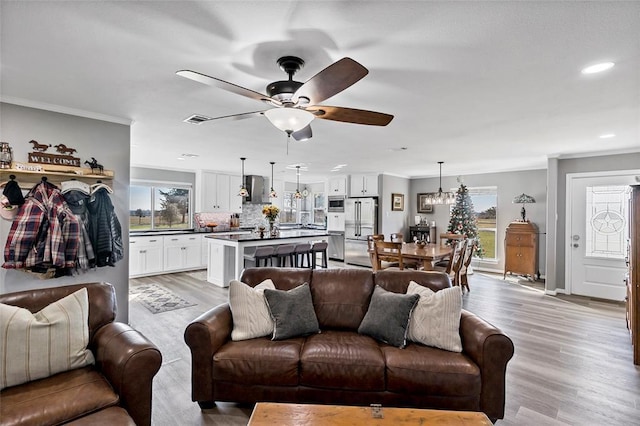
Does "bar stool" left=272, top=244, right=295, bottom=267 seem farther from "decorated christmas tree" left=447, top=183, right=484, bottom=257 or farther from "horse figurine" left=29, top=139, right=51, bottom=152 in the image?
"decorated christmas tree" left=447, top=183, right=484, bottom=257

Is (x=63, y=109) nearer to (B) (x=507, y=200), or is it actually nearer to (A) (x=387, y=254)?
(A) (x=387, y=254)

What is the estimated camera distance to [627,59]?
80.7 inches

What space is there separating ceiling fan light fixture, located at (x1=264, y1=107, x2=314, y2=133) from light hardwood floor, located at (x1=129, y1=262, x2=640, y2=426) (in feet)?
6.70

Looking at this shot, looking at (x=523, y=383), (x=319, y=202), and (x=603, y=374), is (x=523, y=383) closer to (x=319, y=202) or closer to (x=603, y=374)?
(x=603, y=374)

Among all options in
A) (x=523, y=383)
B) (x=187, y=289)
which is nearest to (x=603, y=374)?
(x=523, y=383)

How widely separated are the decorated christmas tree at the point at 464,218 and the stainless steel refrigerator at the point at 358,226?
1.84 metres

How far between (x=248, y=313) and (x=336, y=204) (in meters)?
6.45

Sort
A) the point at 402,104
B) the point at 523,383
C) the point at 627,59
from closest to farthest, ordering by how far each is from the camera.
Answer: the point at 627,59, the point at 523,383, the point at 402,104

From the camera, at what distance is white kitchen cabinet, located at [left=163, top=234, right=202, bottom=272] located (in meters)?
6.88

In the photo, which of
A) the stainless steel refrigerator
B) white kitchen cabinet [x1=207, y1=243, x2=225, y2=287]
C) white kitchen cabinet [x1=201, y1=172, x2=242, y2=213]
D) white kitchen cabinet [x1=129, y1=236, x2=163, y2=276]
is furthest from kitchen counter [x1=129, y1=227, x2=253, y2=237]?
the stainless steel refrigerator

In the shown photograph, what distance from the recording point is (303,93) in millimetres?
1897

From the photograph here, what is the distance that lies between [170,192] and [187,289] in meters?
3.01

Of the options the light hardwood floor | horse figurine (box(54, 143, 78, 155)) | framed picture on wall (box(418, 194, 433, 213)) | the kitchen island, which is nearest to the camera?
the light hardwood floor

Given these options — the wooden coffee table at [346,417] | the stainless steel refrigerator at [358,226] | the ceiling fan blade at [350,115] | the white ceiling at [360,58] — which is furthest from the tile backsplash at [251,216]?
the wooden coffee table at [346,417]
